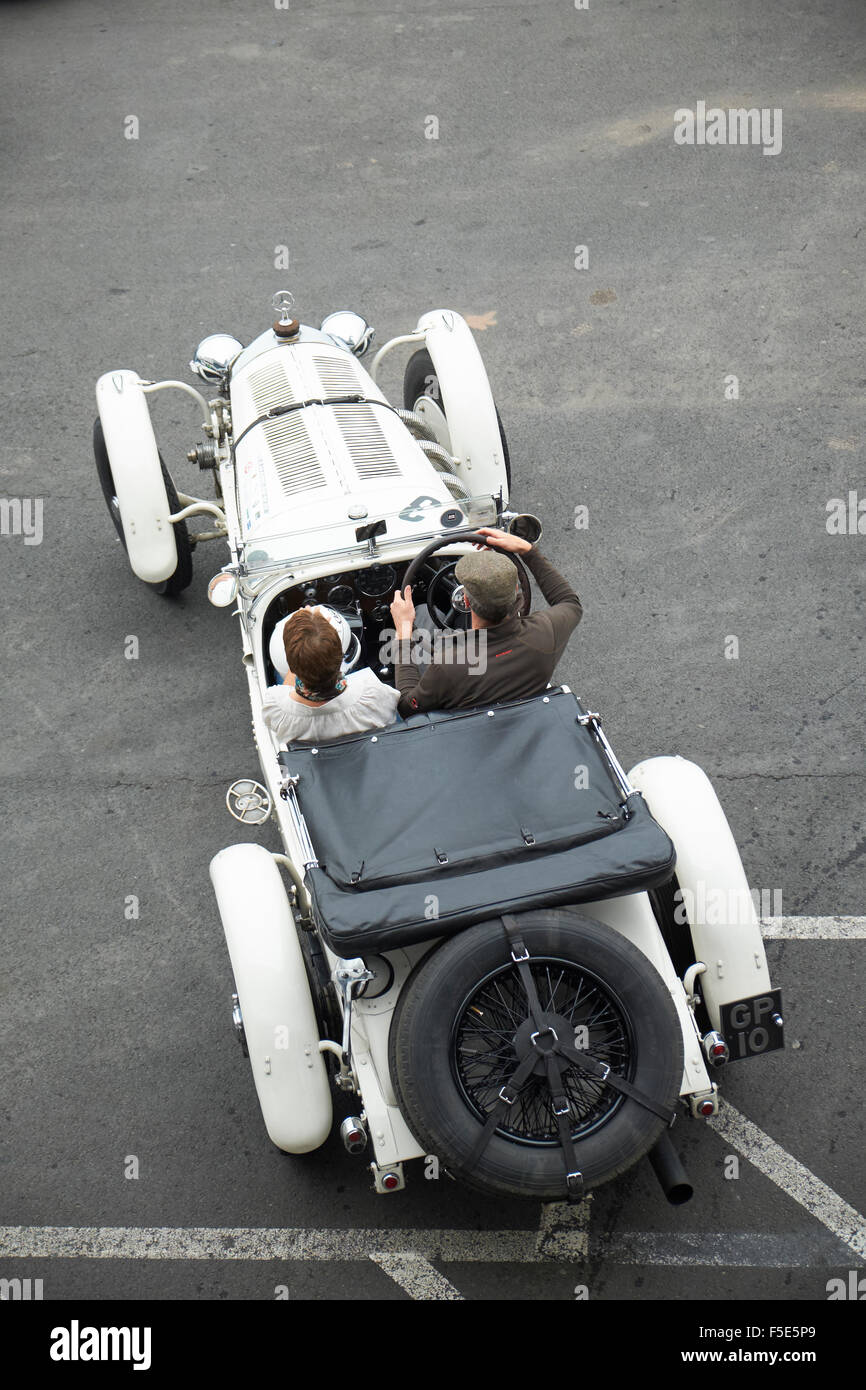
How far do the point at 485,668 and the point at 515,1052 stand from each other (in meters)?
1.46

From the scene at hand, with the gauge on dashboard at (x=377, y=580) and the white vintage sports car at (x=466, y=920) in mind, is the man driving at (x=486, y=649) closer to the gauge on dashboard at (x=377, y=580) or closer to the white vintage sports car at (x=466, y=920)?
the white vintage sports car at (x=466, y=920)

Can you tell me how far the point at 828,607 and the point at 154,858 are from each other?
380cm

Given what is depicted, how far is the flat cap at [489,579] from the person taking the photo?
436 centimetres

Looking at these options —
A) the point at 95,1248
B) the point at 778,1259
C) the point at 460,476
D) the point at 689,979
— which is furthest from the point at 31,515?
the point at 778,1259

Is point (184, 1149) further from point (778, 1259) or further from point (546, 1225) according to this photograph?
point (778, 1259)

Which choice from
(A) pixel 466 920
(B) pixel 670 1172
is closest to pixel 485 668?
(A) pixel 466 920

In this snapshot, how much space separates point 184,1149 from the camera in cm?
464

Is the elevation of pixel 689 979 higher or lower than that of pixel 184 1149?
higher

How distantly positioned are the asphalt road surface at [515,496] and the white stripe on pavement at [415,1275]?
0.04ft

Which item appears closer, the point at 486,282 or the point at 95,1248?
the point at 95,1248

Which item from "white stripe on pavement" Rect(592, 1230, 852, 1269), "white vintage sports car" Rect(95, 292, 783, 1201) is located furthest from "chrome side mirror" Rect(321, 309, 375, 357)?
"white stripe on pavement" Rect(592, 1230, 852, 1269)

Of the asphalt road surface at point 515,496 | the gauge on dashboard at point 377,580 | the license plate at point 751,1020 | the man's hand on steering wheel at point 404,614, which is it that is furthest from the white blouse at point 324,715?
the license plate at point 751,1020

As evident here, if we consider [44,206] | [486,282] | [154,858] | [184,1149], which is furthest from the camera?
[44,206]

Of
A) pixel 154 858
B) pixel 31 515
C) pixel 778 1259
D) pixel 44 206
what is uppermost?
pixel 44 206
